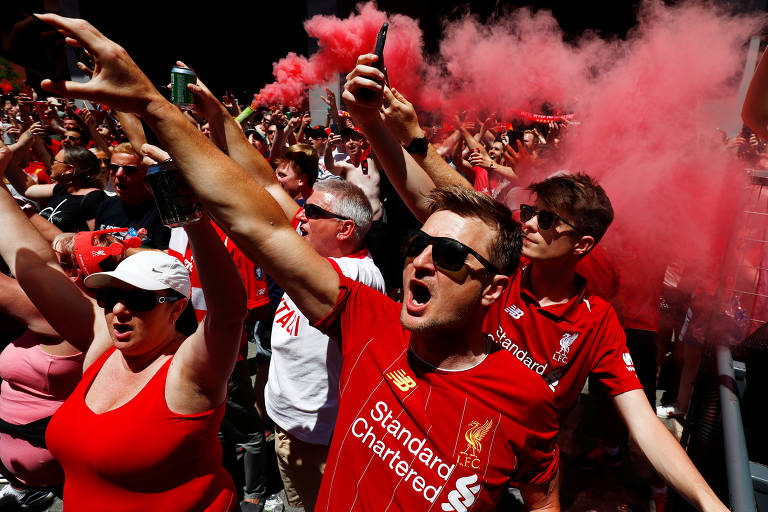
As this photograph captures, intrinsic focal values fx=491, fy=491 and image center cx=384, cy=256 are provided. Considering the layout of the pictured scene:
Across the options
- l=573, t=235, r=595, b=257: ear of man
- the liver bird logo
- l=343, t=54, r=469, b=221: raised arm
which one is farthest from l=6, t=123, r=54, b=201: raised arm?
the liver bird logo

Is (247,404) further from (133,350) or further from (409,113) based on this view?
(409,113)

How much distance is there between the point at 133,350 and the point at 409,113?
1680 millimetres

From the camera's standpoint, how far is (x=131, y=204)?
4.19 meters

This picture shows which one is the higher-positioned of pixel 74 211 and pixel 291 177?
pixel 291 177

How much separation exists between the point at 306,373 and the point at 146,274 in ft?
3.14

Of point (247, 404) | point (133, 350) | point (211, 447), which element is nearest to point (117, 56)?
point (133, 350)

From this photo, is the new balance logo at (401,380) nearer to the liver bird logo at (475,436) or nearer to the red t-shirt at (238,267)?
the liver bird logo at (475,436)

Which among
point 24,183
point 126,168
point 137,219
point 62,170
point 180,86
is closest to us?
point 180,86

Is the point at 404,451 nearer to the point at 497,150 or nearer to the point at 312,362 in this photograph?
the point at 312,362

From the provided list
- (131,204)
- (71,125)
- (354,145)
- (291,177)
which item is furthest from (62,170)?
(71,125)

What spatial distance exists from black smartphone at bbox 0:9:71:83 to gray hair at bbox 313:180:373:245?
5.16ft

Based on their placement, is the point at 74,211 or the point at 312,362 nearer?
the point at 312,362

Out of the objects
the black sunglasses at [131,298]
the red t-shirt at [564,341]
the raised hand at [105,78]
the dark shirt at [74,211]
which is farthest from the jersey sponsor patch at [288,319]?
the dark shirt at [74,211]

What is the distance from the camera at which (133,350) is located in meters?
1.92
